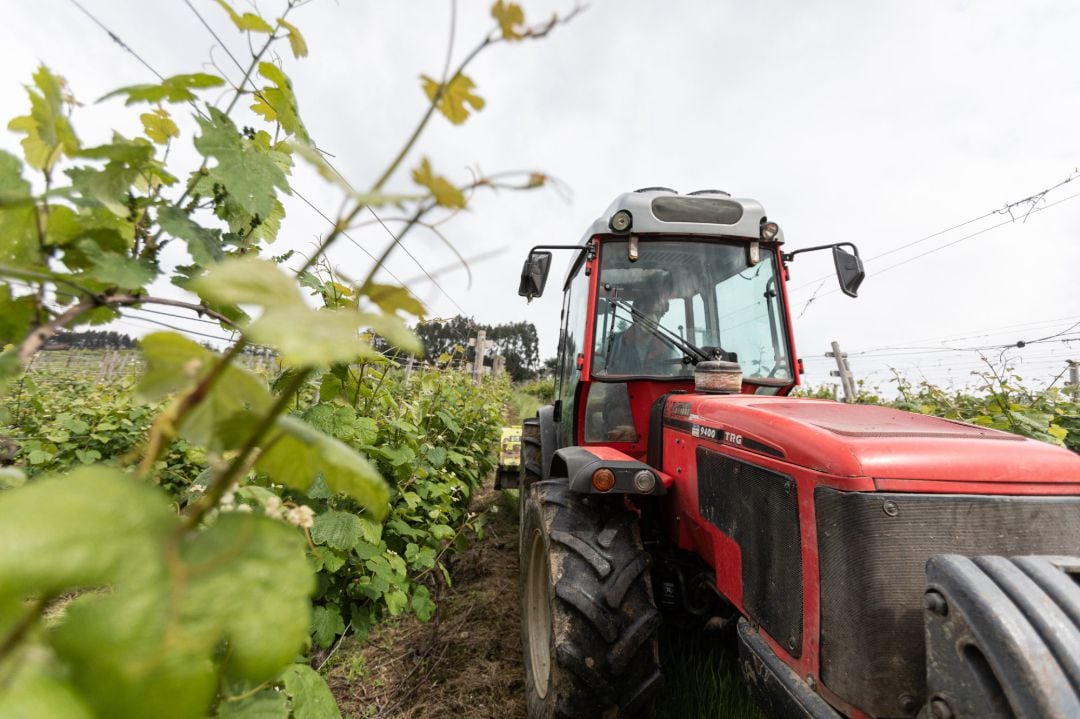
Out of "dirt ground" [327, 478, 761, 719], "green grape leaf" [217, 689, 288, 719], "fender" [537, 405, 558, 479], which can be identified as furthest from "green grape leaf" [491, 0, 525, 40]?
"fender" [537, 405, 558, 479]

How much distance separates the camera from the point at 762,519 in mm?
1617

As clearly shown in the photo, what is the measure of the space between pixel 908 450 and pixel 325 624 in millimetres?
2310

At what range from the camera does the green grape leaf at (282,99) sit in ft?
2.70

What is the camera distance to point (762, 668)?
4.85 feet

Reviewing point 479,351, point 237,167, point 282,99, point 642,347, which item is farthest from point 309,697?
point 479,351

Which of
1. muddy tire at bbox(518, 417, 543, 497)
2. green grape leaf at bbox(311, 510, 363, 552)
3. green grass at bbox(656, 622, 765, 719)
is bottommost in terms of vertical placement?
green grass at bbox(656, 622, 765, 719)

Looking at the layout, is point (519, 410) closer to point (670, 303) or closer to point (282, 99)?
point (670, 303)

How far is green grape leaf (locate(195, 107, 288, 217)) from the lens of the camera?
0.72m

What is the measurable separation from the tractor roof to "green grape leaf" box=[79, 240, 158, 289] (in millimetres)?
2396

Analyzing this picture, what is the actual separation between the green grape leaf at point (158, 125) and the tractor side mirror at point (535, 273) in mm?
2247

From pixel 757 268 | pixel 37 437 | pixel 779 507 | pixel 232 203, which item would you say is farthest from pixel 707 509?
pixel 37 437

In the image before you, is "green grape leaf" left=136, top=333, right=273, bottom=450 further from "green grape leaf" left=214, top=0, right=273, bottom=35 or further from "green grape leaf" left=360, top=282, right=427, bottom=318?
"green grape leaf" left=214, top=0, right=273, bottom=35

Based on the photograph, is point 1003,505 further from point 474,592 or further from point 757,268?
point 474,592

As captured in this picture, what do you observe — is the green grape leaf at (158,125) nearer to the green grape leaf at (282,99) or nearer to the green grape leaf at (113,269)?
the green grape leaf at (282,99)
